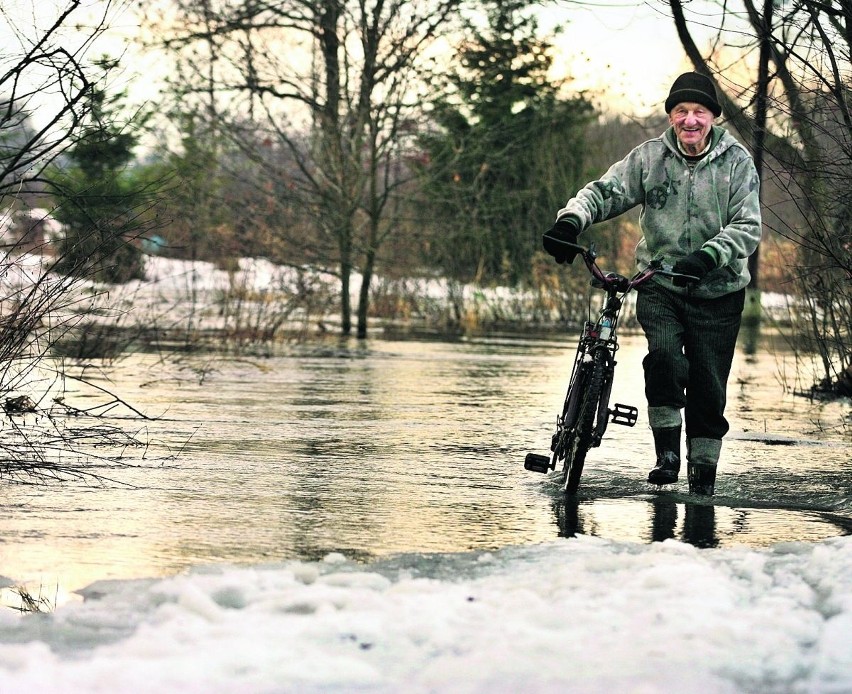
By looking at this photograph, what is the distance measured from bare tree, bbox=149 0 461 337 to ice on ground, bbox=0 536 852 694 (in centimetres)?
1564

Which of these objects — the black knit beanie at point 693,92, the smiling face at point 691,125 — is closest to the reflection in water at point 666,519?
the smiling face at point 691,125

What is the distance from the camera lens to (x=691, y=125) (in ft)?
26.1

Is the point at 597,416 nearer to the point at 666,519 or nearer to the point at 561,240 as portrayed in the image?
the point at 666,519

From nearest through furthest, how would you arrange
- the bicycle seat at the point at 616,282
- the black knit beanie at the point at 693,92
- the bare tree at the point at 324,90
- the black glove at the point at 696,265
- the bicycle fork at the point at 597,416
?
the black glove at the point at 696,265, the bicycle seat at the point at 616,282, the bicycle fork at the point at 597,416, the black knit beanie at the point at 693,92, the bare tree at the point at 324,90

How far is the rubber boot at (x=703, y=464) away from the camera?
8.10 meters

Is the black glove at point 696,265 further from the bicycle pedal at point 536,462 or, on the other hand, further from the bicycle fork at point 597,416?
the bicycle pedal at point 536,462

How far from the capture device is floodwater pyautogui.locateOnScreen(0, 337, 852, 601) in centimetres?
636

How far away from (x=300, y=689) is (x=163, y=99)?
18687 millimetres

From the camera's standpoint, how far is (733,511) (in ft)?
25.0

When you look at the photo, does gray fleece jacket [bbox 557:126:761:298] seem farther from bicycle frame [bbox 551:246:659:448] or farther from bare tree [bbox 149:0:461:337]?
bare tree [bbox 149:0:461:337]

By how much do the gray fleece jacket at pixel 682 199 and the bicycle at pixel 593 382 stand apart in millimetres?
212

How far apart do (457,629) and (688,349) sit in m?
3.68

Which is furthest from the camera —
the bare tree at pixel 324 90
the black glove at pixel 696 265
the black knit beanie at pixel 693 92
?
the bare tree at pixel 324 90

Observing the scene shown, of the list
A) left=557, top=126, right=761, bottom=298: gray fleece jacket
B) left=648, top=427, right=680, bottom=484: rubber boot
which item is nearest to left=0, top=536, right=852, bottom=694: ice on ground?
left=648, top=427, right=680, bottom=484: rubber boot
